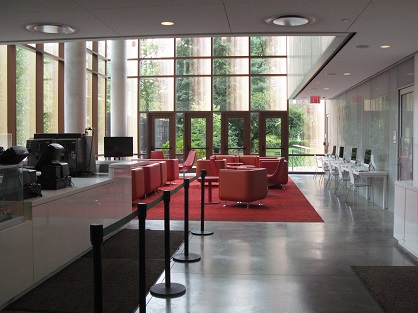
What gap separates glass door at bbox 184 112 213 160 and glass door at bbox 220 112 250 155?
1.80 feet

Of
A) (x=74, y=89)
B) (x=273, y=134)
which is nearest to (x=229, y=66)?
(x=273, y=134)

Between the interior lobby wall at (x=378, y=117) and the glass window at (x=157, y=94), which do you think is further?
the glass window at (x=157, y=94)

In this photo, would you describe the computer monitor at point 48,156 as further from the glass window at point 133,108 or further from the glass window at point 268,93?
the glass window at point 268,93

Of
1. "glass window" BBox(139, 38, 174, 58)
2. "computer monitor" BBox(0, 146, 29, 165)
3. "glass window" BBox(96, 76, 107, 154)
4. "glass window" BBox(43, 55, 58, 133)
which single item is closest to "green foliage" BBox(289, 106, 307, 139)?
"glass window" BBox(139, 38, 174, 58)

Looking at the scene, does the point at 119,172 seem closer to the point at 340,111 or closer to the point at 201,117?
the point at 340,111

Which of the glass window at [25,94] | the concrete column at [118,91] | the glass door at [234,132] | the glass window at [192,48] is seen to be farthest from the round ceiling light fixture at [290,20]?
the glass window at [192,48]

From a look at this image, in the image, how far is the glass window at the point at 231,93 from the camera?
18797 millimetres

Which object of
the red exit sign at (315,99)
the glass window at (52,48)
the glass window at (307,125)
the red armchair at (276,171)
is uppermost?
the glass window at (52,48)

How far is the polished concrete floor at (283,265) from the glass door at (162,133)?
36.2 ft

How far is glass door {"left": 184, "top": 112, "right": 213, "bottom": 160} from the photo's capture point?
61.2ft

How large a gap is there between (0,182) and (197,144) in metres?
15.0

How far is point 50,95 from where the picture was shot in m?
13.0

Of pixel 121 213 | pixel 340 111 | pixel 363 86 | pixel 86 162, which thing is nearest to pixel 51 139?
pixel 86 162

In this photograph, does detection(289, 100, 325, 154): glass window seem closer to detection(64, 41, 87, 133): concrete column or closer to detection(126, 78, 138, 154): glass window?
detection(126, 78, 138, 154): glass window
